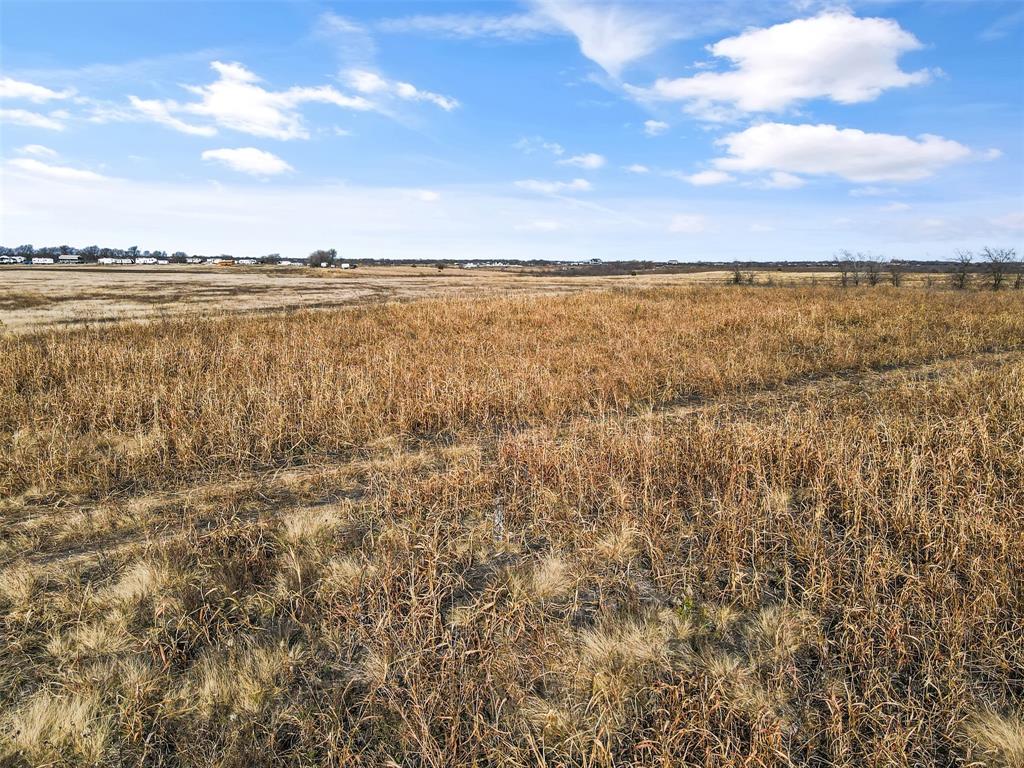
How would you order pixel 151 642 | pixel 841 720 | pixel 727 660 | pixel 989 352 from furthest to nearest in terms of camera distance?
1. pixel 989 352
2. pixel 151 642
3. pixel 727 660
4. pixel 841 720

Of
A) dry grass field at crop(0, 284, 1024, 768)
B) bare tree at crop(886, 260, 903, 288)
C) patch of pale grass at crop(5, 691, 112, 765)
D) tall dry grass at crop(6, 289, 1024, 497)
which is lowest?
patch of pale grass at crop(5, 691, 112, 765)

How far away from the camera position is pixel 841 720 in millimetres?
2629

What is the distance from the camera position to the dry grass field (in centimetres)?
267

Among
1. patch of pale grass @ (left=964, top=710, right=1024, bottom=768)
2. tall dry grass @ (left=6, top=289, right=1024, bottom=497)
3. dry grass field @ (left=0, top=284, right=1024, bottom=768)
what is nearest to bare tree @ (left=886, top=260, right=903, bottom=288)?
tall dry grass @ (left=6, top=289, right=1024, bottom=497)

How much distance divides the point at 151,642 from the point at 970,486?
7.28 meters

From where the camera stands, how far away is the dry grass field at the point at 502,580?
8.75ft

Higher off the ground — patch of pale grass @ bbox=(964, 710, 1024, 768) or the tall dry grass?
the tall dry grass

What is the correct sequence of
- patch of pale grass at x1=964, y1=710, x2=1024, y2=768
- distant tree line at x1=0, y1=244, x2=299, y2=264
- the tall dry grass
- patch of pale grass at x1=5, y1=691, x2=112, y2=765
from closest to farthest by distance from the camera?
patch of pale grass at x1=964, y1=710, x2=1024, y2=768
patch of pale grass at x1=5, y1=691, x2=112, y2=765
the tall dry grass
distant tree line at x1=0, y1=244, x2=299, y2=264

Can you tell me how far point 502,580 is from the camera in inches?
155

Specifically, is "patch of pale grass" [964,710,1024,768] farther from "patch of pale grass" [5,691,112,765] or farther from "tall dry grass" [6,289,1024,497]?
"tall dry grass" [6,289,1024,497]

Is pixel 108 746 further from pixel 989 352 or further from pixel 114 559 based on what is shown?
pixel 989 352

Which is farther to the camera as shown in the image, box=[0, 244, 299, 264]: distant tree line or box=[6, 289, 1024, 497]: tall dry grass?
box=[0, 244, 299, 264]: distant tree line

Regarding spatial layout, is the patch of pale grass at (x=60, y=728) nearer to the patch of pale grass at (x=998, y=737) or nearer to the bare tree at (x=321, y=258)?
the patch of pale grass at (x=998, y=737)

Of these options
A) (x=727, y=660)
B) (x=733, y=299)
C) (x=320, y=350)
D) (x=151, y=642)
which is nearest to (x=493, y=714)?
(x=727, y=660)
